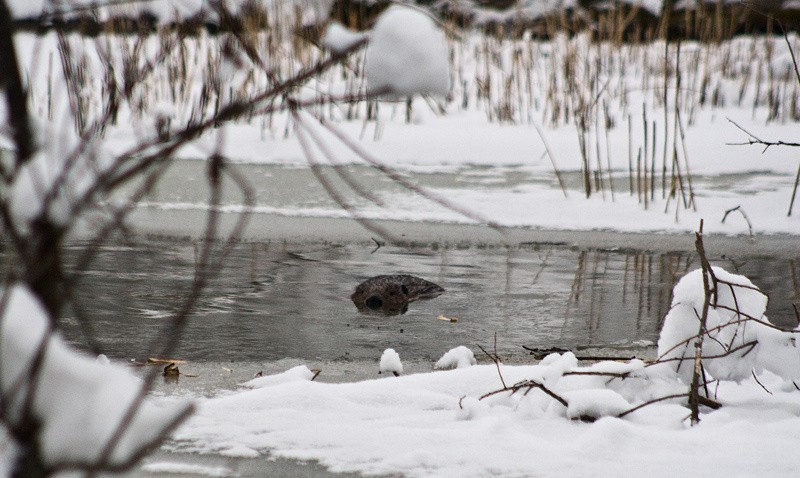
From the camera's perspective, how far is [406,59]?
2.35 ft

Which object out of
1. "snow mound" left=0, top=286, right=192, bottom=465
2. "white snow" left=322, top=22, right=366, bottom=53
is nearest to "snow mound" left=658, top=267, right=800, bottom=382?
"white snow" left=322, top=22, right=366, bottom=53

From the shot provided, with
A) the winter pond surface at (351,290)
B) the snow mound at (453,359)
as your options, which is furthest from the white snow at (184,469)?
the snow mound at (453,359)

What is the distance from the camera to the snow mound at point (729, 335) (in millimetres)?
1951

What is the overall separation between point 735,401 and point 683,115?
237 inches

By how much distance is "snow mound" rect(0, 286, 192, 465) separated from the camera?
0.56 meters

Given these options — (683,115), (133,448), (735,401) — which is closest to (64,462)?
(133,448)

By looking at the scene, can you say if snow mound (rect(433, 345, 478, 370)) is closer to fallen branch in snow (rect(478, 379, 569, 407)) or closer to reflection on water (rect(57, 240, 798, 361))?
reflection on water (rect(57, 240, 798, 361))

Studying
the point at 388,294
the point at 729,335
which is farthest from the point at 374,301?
the point at 729,335

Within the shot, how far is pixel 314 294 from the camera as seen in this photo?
3.11 meters

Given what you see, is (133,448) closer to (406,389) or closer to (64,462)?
(64,462)

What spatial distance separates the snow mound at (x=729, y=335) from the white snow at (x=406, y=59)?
4.32ft

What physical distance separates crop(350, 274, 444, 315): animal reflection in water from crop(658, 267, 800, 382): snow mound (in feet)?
3.63

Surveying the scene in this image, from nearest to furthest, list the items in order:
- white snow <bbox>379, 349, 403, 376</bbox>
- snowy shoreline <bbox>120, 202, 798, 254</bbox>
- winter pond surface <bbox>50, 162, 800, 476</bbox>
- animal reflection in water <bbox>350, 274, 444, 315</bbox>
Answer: white snow <bbox>379, 349, 403, 376</bbox>
winter pond surface <bbox>50, 162, 800, 476</bbox>
animal reflection in water <bbox>350, 274, 444, 315</bbox>
snowy shoreline <bbox>120, 202, 798, 254</bbox>

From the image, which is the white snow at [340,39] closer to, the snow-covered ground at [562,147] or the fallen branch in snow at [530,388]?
the fallen branch in snow at [530,388]
